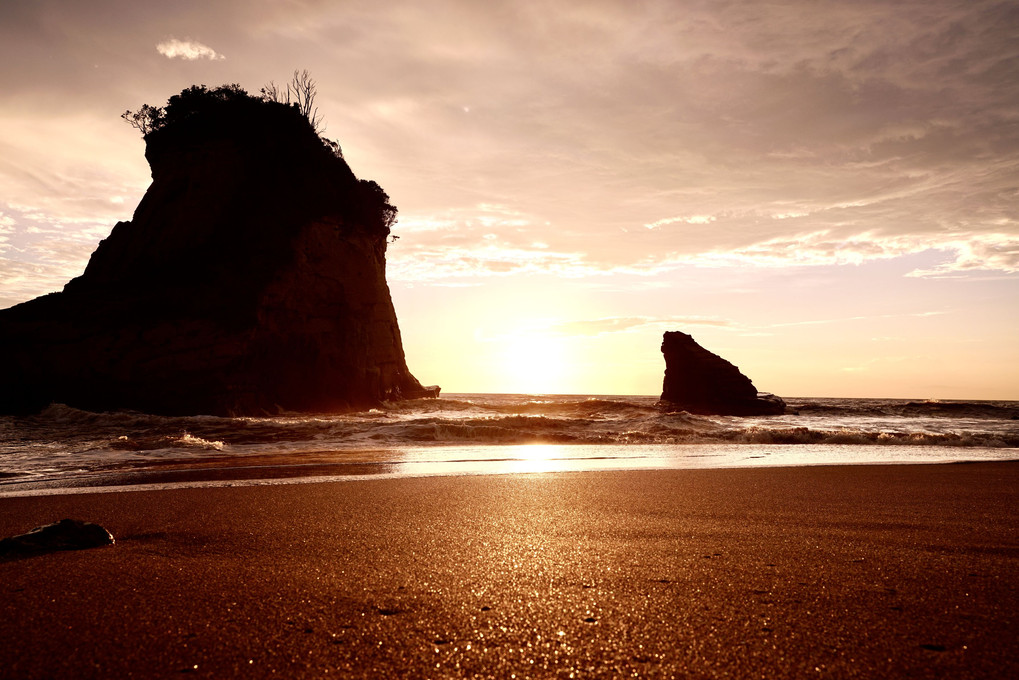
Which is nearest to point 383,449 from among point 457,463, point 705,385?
point 457,463

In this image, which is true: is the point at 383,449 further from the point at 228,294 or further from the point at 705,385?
the point at 705,385

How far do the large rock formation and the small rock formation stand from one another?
753 inches

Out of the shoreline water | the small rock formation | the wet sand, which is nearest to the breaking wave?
the shoreline water

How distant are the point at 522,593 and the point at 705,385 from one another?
3460 cm

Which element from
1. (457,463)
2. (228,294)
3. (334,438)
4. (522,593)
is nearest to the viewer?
(522,593)

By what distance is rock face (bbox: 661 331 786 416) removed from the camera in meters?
33.6

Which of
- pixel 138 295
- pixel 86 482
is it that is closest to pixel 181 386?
pixel 138 295

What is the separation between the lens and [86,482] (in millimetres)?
6277

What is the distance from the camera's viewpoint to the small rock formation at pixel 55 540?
9.18ft

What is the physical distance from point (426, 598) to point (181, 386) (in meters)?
21.2

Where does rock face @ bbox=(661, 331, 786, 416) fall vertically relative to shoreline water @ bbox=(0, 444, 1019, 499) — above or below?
above

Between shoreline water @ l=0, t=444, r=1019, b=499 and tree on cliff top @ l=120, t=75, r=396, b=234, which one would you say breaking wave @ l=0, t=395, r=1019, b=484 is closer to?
shoreline water @ l=0, t=444, r=1019, b=499

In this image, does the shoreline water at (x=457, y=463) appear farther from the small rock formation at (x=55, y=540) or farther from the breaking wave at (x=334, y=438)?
the small rock formation at (x=55, y=540)

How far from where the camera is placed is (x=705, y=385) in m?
34.6
